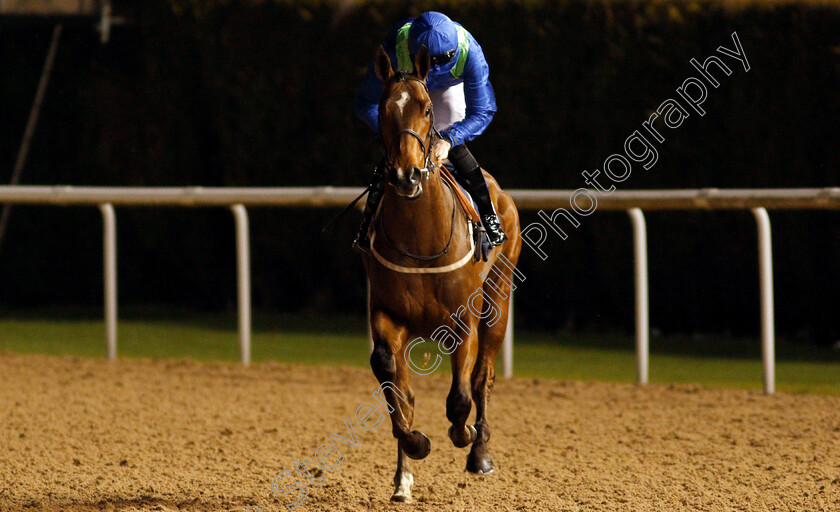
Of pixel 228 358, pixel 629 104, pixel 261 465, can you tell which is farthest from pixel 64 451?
pixel 629 104

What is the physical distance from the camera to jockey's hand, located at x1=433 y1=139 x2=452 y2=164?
4.06 m

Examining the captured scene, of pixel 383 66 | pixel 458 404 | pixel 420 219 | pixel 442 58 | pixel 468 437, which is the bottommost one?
pixel 468 437

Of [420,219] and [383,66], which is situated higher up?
[383,66]

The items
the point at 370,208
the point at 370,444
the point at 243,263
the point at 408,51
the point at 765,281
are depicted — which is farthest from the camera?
the point at 243,263

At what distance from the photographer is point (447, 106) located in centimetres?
455

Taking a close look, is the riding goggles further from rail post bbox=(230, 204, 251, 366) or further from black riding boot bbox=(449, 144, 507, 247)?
rail post bbox=(230, 204, 251, 366)

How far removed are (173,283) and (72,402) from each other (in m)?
4.51

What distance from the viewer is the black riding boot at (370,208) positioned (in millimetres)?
4336

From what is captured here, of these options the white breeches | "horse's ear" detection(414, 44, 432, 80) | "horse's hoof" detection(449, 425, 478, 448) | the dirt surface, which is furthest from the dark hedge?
"horse's ear" detection(414, 44, 432, 80)

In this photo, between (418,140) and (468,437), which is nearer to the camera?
(418,140)

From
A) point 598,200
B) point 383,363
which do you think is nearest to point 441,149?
point 383,363

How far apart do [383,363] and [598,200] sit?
3001 millimetres

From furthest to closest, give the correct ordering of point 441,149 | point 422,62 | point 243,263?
point 243,263 < point 441,149 < point 422,62

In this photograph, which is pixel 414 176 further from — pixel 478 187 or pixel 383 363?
pixel 478 187
